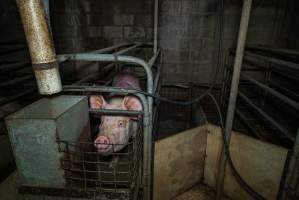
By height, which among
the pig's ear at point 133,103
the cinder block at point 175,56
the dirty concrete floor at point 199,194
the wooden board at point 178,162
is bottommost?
the dirty concrete floor at point 199,194

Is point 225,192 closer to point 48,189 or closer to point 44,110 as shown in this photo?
point 48,189

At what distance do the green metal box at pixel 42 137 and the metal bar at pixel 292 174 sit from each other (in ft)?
5.67

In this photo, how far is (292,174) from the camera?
178 centimetres

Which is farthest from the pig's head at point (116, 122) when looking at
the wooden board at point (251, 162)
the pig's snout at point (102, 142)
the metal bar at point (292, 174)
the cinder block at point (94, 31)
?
the cinder block at point (94, 31)

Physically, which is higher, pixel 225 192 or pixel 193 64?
pixel 193 64

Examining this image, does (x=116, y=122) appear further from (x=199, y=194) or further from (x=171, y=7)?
(x=171, y=7)

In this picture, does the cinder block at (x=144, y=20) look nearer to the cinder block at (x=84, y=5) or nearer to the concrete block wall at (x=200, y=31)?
the concrete block wall at (x=200, y=31)

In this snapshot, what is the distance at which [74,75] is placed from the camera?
4066mm

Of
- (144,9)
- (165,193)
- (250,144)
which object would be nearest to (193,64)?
(144,9)

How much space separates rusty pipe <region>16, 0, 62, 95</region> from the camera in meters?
1.14

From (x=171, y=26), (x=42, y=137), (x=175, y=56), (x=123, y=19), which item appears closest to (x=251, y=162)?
(x=42, y=137)

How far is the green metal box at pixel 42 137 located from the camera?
1.10 m

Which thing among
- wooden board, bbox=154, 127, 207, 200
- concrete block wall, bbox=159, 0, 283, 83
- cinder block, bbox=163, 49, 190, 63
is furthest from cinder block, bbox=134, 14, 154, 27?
wooden board, bbox=154, 127, 207, 200

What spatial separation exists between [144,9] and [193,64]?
52.6 inches
